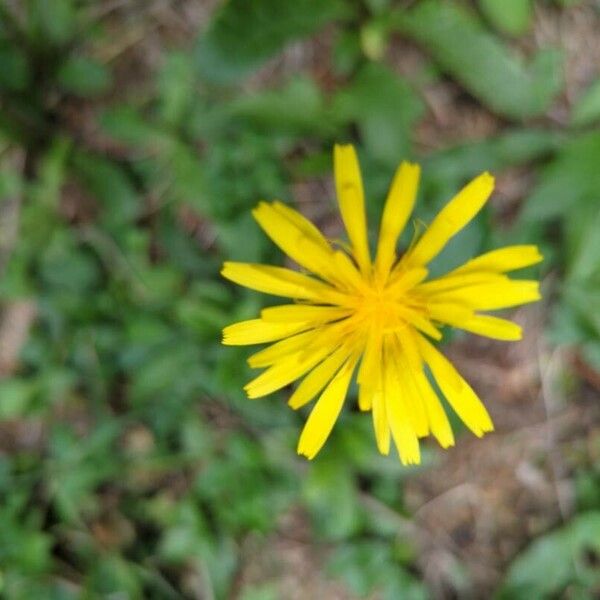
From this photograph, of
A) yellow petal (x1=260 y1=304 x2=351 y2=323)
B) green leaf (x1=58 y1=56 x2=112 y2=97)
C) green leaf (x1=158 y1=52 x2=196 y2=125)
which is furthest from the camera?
green leaf (x1=58 y1=56 x2=112 y2=97)


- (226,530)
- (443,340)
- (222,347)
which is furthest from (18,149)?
(443,340)

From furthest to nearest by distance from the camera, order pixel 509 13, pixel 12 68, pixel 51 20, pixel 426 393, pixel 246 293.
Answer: pixel 51 20, pixel 12 68, pixel 509 13, pixel 246 293, pixel 426 393

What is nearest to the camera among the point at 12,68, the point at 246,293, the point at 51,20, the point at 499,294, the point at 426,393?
the point at 499,294

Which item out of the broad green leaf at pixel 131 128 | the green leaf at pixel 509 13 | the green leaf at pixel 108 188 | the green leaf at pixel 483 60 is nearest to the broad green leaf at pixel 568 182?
the green leaf at pixel 483 60

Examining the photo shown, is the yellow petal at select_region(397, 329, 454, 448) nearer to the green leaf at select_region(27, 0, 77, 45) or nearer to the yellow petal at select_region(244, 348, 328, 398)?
the yellow petal at select_region(244, 348, 328, 398)

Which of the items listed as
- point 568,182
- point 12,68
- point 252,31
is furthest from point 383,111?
point 12,68

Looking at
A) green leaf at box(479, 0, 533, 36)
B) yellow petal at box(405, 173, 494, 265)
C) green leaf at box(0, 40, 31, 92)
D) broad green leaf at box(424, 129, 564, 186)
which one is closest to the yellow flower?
yellow petal at box(405, 173, 494, 265)

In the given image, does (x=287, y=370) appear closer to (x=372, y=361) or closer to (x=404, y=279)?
(x=372, y=361)
